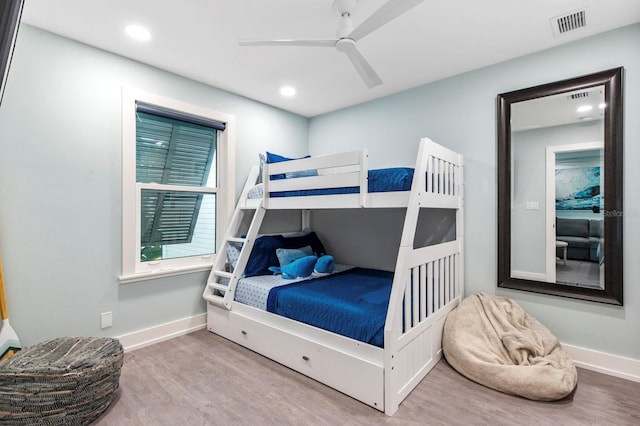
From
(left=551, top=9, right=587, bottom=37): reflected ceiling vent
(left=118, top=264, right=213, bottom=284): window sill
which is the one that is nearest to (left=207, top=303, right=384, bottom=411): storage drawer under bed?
(left=118, top=264, right=213, bottom=284): window sill

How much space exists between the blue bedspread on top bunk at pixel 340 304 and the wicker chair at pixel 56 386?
1.14 meters

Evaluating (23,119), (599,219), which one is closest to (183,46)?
(23,119)

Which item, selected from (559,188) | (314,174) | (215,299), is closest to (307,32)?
(314,174)

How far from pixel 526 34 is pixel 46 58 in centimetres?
341

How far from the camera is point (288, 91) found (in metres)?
3.32

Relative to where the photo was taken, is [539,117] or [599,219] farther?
[539,117]

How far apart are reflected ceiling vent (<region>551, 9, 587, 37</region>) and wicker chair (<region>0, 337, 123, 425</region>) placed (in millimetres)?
3530

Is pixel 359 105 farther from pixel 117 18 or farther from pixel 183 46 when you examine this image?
pixel 117 18

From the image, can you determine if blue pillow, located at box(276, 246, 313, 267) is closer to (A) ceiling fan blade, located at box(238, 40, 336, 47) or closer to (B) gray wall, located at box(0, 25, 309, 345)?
(B) gray wall, located at box(0, 25, 309, 345)

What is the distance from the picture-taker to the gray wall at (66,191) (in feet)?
7.05

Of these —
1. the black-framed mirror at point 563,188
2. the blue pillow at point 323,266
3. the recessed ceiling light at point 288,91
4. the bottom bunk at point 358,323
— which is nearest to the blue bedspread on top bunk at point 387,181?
the bottom bunk at point 358,323

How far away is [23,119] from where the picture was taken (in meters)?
2.17

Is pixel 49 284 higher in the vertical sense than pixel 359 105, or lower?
lower

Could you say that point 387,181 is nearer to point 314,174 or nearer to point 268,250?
point 314,174
